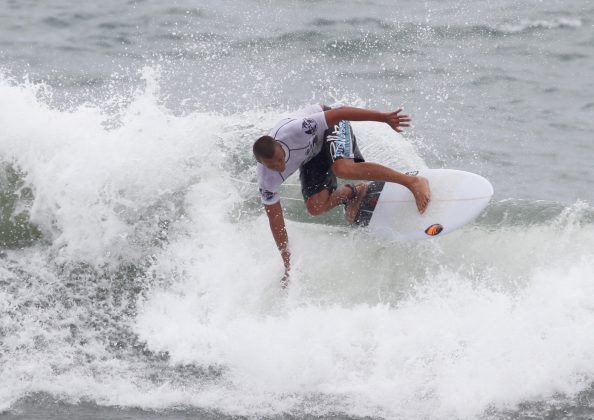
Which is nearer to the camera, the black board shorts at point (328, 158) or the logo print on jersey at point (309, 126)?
the logo print on jersey at point (309, 126)

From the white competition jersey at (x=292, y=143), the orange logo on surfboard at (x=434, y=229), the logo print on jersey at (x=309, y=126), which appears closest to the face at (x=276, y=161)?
the white competition jersey at (x=292, y=143)

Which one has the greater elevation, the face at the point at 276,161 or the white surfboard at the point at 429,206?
the face at the point at 276,161

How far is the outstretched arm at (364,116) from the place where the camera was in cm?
543

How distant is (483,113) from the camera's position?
32.1ft

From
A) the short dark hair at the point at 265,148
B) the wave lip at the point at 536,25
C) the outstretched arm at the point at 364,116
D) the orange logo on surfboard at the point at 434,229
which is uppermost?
the outstretched arm at the point at 364,116

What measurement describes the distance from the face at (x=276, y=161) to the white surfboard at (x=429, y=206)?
3.48 feet

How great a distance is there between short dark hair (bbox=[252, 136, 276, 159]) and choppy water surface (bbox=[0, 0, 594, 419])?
3.91 feet

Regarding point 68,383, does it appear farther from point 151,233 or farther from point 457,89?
point 457,89

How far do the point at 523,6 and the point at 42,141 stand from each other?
8.59 meters

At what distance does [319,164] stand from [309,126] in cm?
36

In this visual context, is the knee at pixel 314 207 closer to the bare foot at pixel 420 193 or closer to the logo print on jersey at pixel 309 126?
the logo print on jersey at pixel 309 126

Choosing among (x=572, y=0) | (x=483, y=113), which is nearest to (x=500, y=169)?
(x=483, y=113)

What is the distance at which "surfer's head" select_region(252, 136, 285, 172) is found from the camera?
17.4ft

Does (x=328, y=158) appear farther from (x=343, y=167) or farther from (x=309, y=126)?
(x=309, y=126)
